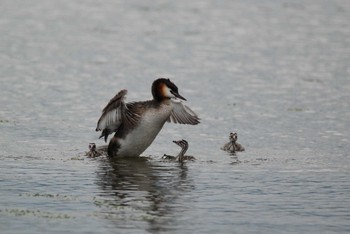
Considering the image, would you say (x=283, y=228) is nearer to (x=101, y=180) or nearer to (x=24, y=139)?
(x=101, y=180)

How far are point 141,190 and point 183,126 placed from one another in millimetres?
6516

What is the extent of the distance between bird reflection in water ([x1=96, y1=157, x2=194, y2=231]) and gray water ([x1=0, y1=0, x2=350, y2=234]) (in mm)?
31

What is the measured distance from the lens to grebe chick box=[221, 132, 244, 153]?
19.2 m

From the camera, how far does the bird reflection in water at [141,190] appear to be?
13.8 meters

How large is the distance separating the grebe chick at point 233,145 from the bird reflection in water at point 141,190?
1391 mm

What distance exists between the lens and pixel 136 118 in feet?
60.7

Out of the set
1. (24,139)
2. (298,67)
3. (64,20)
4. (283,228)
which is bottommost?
(283,228)

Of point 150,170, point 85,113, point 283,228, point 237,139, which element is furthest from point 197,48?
point 283,228

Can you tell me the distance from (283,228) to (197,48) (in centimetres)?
2163

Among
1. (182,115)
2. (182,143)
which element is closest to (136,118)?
(182,143)

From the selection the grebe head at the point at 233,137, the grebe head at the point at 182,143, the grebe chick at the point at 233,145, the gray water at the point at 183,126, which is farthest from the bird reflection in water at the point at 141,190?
the grebe head at the point at 233,137

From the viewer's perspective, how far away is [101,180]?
16.4 m

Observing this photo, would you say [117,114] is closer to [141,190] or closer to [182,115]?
[182,115]

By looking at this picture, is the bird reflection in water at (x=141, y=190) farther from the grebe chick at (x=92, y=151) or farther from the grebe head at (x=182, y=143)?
the grebe head at (x=182, y=143)
